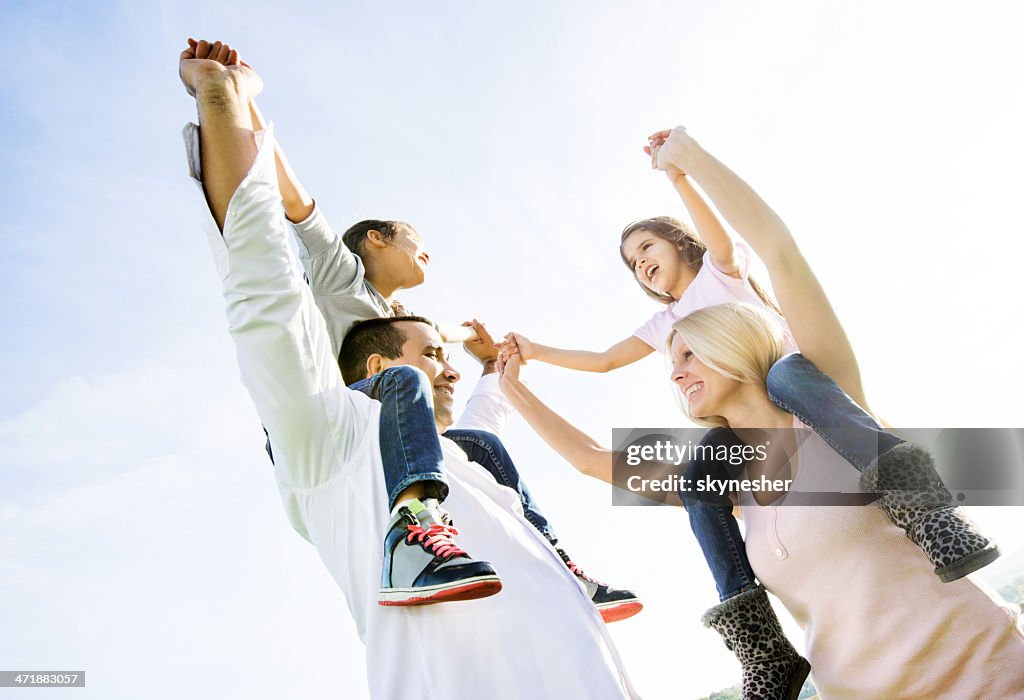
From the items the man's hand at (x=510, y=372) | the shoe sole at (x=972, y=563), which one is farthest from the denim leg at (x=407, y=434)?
the shoe sole at (x=972, y=563)

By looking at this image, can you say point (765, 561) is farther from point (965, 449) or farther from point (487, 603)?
point (487, 603)

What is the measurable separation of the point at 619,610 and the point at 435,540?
1505 millimetres

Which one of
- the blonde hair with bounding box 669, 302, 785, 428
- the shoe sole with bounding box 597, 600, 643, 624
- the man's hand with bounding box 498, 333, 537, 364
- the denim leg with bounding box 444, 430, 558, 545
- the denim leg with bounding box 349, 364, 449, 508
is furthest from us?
the man's hand with bounding box 498, 333, 537, 364

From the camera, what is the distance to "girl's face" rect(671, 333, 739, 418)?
3096 millimetres

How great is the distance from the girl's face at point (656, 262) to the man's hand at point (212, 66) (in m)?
2.88

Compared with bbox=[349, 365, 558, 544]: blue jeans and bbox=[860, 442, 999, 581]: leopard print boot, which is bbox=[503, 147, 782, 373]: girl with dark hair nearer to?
bbox=[860, 442, 999, 581]: leopard print boot

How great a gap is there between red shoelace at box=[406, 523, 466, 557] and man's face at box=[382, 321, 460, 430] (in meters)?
1.20

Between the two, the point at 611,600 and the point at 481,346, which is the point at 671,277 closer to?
the point at 481,346

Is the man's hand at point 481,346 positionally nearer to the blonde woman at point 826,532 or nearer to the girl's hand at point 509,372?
the girl's hand at point 509,372

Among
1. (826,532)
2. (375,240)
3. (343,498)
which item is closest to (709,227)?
(826,532)

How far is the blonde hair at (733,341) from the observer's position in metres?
3.08

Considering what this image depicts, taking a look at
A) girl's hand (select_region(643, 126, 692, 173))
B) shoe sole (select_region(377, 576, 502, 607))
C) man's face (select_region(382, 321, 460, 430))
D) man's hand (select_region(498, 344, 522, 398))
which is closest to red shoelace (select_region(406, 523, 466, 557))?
shoe sole (select_region(377, 576, 502, 607))

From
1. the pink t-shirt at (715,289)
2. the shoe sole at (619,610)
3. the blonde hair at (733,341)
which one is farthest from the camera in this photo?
the pink t-shirt at (715,289)

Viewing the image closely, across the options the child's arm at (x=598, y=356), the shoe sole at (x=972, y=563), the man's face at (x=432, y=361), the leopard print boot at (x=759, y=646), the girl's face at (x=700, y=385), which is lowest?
the leopard print boot at (x=759, y=646)
